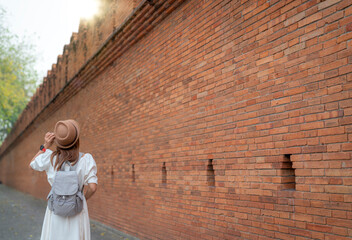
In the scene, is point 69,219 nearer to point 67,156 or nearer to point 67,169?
point 67,169

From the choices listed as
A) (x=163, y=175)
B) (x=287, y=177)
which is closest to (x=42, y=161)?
(x=287, y=177)

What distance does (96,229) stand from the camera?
27.8 ft

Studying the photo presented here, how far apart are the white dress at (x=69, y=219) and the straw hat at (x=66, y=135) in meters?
0.19

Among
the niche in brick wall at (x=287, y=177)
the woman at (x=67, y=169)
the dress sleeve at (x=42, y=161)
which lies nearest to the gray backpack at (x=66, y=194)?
the woman at (x=67, y=169)

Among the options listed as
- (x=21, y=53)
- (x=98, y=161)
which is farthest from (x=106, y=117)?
(x=21, y=53)

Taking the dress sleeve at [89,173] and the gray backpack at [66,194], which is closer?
the gray backpack at [66,194]

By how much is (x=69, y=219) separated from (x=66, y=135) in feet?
2.68

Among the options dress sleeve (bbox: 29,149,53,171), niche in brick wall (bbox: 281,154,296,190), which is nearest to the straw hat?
dress sleeve (bbox: 29,149,53,171)

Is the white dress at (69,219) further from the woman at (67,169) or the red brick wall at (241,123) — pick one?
the red brick wall at (241,123)

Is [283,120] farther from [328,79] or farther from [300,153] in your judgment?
[328,79]

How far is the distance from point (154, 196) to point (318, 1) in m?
4.20

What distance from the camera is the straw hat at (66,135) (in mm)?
3473

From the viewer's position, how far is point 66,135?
347 cm

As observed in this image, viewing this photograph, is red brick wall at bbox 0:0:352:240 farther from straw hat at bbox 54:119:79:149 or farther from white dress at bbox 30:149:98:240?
straw hat at bbox 54:119:79:149
